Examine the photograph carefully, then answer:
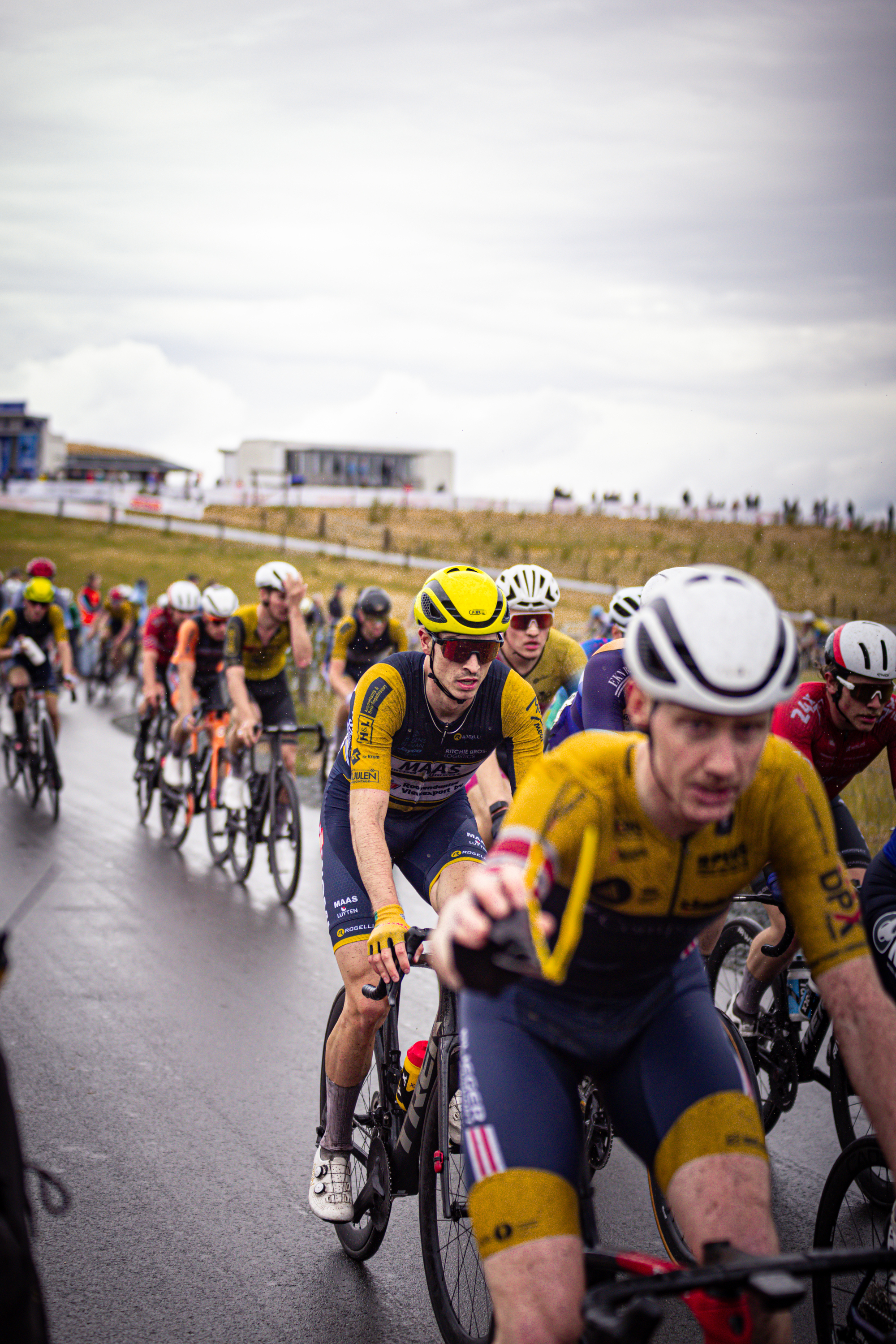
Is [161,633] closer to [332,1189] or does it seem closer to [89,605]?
[332,1189]

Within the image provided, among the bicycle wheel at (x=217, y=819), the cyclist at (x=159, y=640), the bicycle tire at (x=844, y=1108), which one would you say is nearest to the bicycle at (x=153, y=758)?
the cyclist at (x=159, y=640)

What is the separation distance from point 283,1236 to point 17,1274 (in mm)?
2350

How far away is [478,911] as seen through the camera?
200 centimetres

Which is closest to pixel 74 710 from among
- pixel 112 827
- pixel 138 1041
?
pixel 112 827

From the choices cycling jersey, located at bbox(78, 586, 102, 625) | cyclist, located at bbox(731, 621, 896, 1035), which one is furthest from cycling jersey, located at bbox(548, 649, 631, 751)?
cycling jersey, located at bbox(78, 586, 102, 625)

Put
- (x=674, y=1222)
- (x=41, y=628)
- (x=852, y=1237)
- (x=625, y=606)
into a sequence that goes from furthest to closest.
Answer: (x=41, y=628) → (x=625, y=606) → (x=674, y=1222) → (x=852, y=1237)

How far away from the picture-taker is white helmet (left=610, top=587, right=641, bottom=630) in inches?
251

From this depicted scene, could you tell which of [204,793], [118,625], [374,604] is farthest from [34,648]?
[118,625]

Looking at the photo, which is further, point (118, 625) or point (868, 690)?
point (118, 625)

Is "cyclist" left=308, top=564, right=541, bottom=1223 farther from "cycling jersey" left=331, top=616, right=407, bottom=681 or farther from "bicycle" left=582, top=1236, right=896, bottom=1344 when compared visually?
"cycling jersey" left=331, top=616, right=407, bottom=681

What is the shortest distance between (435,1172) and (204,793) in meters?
7.21

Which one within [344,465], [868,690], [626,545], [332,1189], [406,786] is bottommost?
[332,1189]

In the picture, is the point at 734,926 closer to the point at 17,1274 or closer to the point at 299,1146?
the point at 299,1146

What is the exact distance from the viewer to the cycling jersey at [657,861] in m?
2.31
